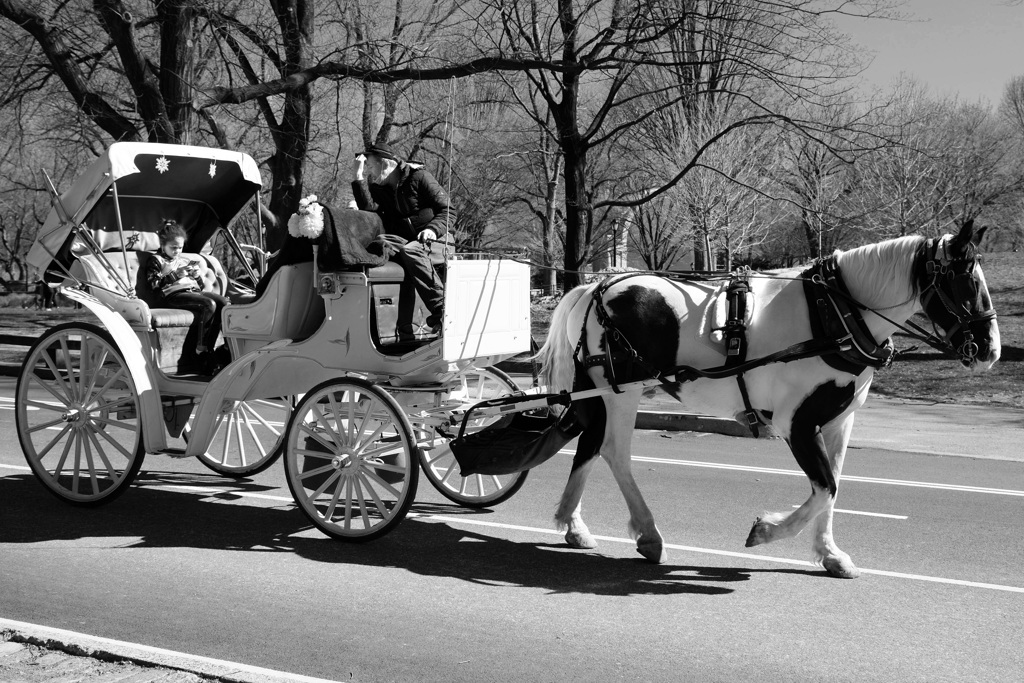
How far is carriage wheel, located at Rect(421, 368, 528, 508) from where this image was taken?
6902 mm

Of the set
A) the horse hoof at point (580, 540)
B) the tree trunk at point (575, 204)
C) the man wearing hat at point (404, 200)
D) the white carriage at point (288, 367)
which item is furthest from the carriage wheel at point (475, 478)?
the tree trunk at point (575, 204)

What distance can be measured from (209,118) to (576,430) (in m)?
13.9

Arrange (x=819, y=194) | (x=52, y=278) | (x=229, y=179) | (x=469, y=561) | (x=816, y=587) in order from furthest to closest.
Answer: (x=819, y=194)
(x=229, y=179)
(x=52, y=278)
(x=469, y=561)
(x=816, y=587)

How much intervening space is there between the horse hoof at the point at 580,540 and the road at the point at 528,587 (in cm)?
7

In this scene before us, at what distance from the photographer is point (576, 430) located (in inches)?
247

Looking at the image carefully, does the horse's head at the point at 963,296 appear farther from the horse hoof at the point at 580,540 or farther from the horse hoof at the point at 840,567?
the horse hoof at the point at 580,540

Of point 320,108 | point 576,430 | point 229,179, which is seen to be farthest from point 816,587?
point 320,108

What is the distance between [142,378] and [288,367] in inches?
39.5

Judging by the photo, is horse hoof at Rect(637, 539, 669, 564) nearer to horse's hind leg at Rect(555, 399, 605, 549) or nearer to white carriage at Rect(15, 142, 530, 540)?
horse's hind leg at Rect(555, 399, 605, 549)

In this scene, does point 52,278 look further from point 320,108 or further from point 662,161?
point 662,161

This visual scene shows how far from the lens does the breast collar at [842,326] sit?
17.9 feet

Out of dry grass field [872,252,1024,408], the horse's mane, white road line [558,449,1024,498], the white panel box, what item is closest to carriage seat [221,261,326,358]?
the white panel box

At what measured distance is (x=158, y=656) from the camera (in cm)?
410

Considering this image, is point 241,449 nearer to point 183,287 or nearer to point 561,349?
point 183,287
